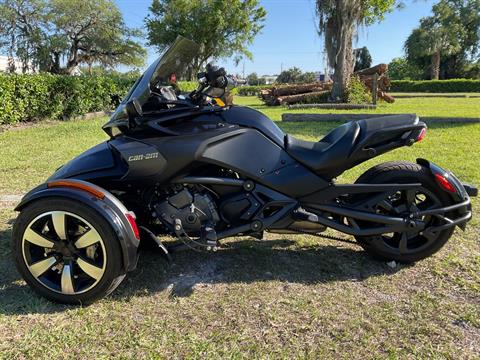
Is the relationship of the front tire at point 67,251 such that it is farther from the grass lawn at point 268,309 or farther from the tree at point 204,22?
the tree at point 204,22

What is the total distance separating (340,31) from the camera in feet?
58.7

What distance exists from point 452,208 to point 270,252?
56.3 inches

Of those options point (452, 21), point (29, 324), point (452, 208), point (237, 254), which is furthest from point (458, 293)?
point (452, 21)

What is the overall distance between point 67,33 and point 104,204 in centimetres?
4382

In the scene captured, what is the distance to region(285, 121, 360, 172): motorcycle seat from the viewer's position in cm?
293

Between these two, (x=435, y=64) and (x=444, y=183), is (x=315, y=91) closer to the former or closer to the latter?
(x=444, y=183)

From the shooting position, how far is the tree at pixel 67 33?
3894 cm

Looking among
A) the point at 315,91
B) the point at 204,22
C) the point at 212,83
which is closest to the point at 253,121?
the point at 212,83

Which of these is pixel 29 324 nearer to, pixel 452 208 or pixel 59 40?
pixel 452 208

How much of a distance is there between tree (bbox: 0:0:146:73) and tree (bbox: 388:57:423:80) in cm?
4279

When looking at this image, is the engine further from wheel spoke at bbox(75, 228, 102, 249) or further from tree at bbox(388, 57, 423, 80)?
tree at bbox(388, 57, 423, 80)

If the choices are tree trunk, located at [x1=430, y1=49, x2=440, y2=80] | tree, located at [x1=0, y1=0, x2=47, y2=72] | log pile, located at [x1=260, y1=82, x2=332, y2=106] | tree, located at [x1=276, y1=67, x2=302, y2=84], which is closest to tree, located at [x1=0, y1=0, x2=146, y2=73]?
tree, located at [x1=0, y1=0, x2=47, y2=72]

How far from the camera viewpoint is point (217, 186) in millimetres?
2959

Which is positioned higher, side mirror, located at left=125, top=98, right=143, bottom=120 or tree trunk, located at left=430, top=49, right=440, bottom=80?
tree trunk, located at left=430, top=49, right=440, bottom=80
